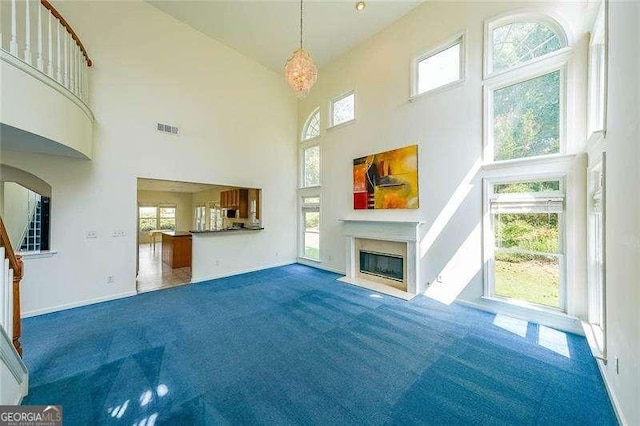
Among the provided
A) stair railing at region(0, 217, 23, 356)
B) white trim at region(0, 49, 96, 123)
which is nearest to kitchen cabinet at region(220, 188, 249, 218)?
white trim at region(0, 49, 96, 123)

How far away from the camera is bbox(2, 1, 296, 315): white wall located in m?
3.78

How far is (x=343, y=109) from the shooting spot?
6.20 m

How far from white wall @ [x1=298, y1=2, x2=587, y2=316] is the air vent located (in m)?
3.87

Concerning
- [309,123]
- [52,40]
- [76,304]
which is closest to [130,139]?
[52,40]

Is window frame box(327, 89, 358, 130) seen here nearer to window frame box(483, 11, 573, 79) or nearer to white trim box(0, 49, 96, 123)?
window frame box(483, 11, 573, 79)

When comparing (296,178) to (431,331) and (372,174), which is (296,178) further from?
(431,331)

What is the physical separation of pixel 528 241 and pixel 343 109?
488cm

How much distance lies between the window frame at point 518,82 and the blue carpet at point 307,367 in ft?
8.14

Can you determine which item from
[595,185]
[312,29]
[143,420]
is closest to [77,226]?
Answer: [143,420]

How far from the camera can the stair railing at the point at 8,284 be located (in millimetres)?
1851

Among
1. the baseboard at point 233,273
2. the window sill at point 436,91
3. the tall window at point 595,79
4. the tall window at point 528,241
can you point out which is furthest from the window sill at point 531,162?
the baseboard at point 233,273

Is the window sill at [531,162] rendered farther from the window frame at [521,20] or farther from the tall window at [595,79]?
the window frame at [521,20]

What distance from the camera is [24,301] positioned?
3.48m

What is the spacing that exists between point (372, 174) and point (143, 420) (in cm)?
498
